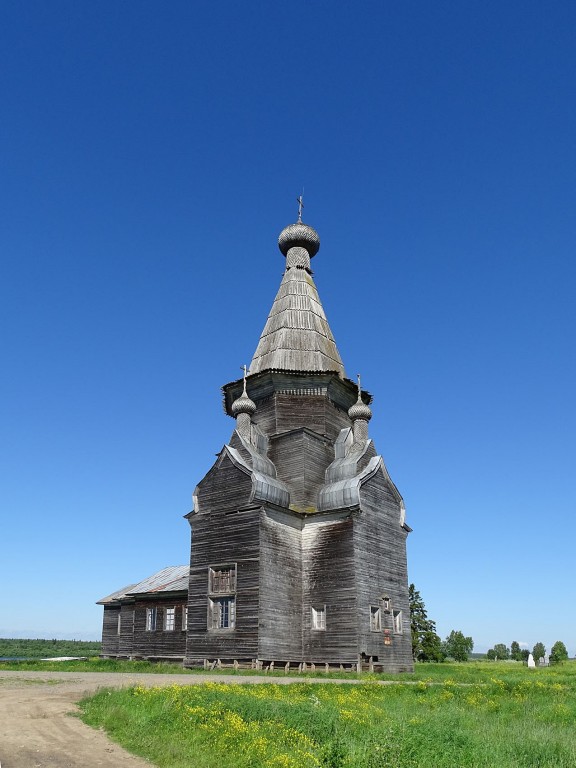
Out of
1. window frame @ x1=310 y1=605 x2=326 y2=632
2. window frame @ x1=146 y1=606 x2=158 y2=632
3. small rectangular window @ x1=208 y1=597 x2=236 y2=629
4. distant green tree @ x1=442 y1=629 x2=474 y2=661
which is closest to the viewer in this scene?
small rectangular window @ x1=208 y1=597 x2=236 y2=629

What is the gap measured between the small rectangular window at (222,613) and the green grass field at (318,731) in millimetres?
11461

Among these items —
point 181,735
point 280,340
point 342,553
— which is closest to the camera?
point 181,735

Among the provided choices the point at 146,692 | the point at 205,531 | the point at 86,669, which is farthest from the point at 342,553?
the point at 146,692

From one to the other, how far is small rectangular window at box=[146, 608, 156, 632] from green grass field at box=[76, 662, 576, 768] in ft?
63.7

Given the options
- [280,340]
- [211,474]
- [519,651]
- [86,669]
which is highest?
[280,340]

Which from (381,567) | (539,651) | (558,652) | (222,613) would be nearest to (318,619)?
(381,567)

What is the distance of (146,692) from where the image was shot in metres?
12.8

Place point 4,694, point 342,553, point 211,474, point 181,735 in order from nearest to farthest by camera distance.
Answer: point 181,735 < point 4,694 < point 342,553 < point 211,474

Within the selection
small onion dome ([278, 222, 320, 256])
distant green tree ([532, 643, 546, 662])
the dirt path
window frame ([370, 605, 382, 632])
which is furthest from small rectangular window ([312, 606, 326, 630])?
distant green tree ([532, 643, 546, 662])

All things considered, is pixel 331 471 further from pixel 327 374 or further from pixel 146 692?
pixel 146 692

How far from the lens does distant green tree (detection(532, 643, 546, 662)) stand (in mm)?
71062

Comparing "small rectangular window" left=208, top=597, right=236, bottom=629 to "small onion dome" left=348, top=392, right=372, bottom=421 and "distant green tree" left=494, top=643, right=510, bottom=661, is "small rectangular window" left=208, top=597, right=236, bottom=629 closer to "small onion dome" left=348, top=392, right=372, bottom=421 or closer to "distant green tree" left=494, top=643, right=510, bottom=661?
"small onion dome" left=348, top=392, right=372, bottom=421

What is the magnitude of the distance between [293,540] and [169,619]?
352 inches

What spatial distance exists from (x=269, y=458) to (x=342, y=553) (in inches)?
236
